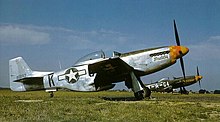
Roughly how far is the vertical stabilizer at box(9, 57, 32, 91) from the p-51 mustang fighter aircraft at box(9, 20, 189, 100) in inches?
79.8

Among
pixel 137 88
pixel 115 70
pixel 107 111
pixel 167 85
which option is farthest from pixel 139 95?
pixel 167 85

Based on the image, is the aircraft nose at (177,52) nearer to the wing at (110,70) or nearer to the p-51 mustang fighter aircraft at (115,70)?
the p-51 mustang fighter aircraft at (115,70)

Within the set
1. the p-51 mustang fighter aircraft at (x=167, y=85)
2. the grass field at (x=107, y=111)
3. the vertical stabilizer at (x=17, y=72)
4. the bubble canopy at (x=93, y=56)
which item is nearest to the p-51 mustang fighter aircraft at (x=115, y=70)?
the bubble canopy at (x=93, y=56)

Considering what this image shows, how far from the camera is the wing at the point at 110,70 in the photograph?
1562cm

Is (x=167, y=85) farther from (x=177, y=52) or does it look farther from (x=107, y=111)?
(x=107, y=111)

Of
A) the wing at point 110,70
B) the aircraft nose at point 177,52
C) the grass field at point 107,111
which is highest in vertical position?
the aircraft nose at point 177,52

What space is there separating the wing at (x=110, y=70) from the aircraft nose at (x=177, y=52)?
8.80 ft

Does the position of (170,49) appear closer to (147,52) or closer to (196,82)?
(147,52)

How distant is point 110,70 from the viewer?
16312 mm

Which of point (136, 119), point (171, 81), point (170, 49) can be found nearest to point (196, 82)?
point (171, 81)

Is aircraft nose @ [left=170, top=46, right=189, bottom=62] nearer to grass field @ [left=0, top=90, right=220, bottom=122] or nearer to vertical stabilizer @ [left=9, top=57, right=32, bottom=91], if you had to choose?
grass field @ [left=0, top=90, right=220, bottom=122]

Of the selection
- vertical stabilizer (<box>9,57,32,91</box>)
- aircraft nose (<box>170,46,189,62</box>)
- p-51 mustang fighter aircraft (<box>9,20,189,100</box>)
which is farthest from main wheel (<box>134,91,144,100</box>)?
vertical stabilizer (<box>9,57,32,91</box>)

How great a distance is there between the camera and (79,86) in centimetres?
1750

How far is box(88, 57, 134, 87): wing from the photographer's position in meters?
15.6
